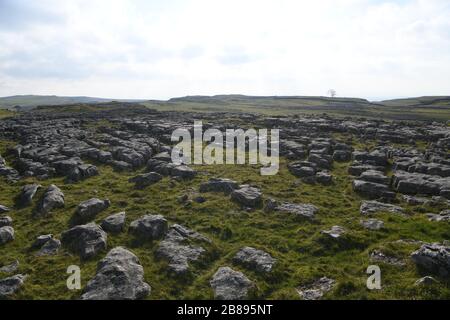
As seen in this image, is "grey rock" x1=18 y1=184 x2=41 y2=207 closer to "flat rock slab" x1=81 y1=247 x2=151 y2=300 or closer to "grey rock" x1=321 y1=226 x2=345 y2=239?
"flat rock slab" x1=81 y1=247 x2=151 y2=300

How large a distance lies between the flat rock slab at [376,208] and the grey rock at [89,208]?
70.1 feet

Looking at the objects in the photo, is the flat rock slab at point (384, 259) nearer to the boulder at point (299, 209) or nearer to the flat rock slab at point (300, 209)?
the flat rock slab at point (300, 209)

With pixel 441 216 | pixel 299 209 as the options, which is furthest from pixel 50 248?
pixel 441 216

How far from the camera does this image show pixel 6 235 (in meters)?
25.3

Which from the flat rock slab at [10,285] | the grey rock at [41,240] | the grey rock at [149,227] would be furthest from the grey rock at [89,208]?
the flat rock slab at [10,285]

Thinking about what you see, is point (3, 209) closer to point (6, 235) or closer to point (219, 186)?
point (6, 235)

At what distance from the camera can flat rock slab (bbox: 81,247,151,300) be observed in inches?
748

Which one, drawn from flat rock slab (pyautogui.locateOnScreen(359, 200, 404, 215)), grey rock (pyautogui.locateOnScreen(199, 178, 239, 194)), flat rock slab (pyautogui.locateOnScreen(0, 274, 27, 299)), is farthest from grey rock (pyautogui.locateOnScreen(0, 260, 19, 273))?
flat rock slab (pyautogui.locateOnScreen(359, 200, 404, 215))

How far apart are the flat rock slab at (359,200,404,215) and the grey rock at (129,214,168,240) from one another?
53.2 ft

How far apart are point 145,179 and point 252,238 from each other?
52.0ft
